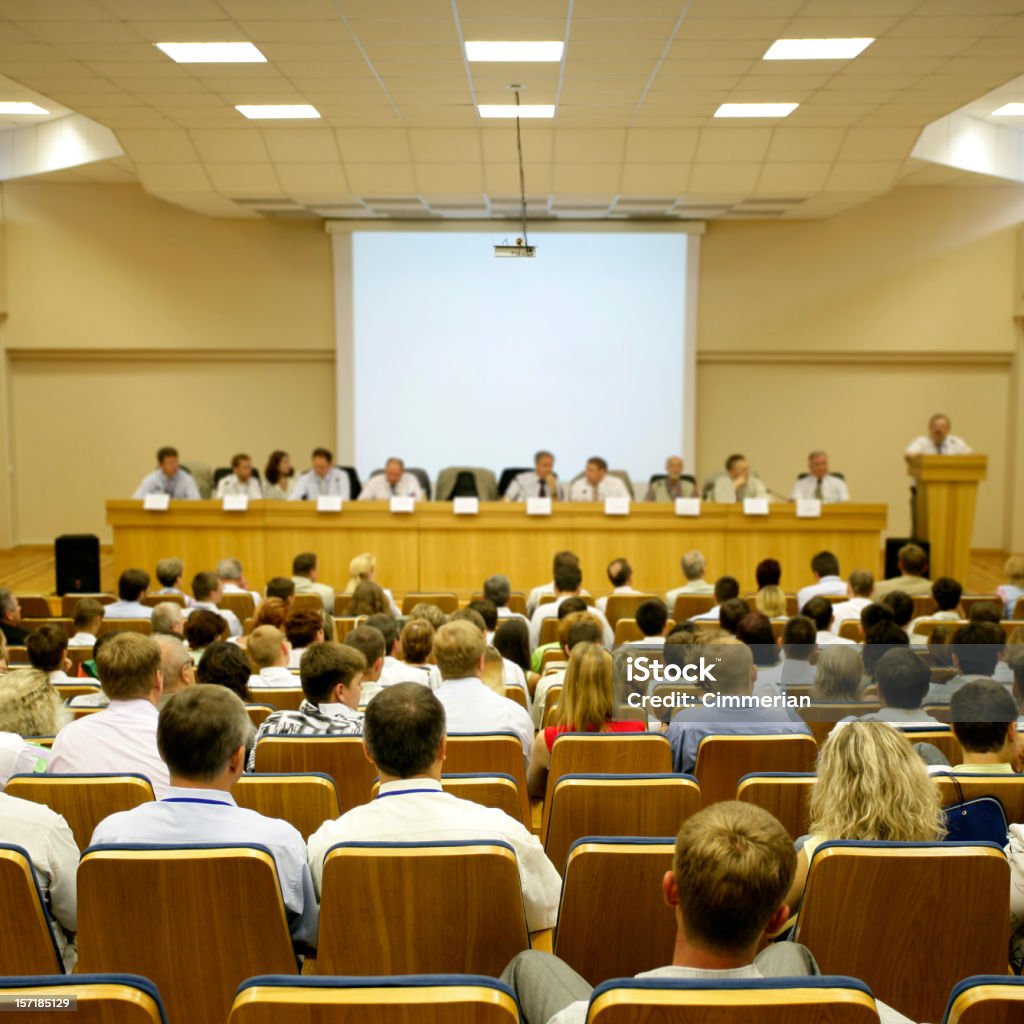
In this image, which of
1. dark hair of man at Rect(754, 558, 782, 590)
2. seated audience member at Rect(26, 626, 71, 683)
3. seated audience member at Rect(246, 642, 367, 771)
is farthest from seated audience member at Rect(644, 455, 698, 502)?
seated audience member at Rect(246, 642, 367, 771)

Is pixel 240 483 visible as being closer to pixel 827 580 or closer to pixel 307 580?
pixel 307 580

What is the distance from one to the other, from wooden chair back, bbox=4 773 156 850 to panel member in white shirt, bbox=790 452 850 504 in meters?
7.74

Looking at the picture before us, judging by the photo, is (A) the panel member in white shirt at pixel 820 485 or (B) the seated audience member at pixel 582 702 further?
(A) the panel member in white shirt at pixel 820 485

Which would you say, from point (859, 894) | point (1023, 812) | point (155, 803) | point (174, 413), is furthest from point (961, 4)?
point (174, 413)

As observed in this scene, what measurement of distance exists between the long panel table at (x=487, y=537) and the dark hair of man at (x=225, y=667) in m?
5.05

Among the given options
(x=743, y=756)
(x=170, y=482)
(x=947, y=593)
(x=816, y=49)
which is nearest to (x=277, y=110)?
(x=170, y=482)

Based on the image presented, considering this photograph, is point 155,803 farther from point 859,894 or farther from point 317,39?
point 317,39

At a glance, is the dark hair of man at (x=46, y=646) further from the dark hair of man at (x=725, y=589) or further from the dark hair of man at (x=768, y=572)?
the dark hair of man at (x=768, y=572)

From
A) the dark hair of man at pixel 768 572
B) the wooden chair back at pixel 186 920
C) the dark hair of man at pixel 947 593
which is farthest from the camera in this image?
the dark hair of man at pixel 768 572

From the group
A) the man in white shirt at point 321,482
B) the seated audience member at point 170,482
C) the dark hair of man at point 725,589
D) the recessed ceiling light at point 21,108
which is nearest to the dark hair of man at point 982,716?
the dark hair of man at point 725,589

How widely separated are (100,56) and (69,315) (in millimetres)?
5637

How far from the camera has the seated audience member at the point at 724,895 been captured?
5.38ft

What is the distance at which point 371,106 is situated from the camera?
7.99m

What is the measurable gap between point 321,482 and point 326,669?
6.58 m
